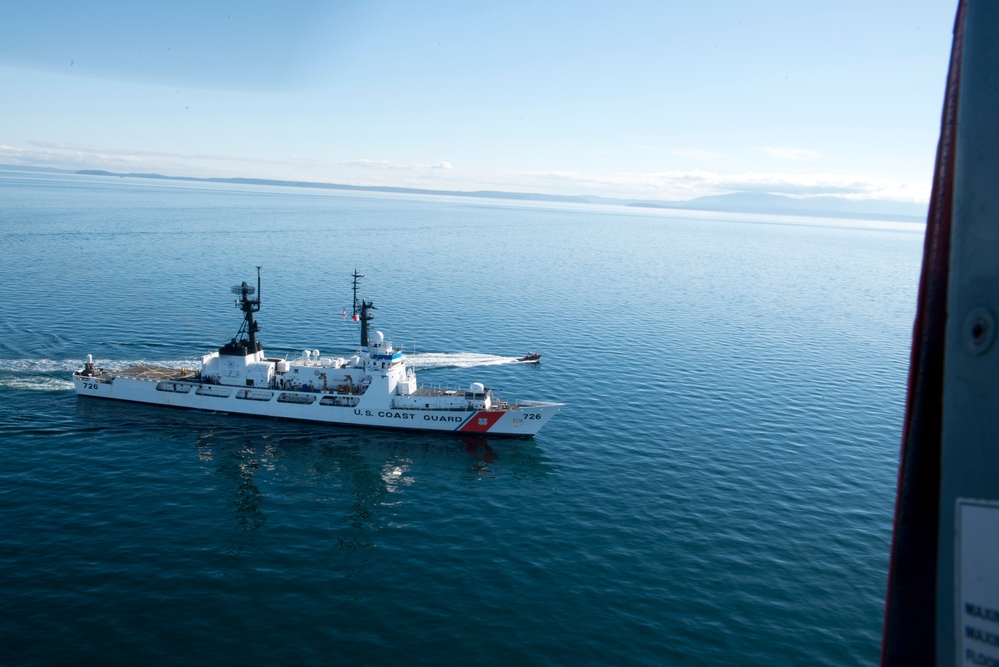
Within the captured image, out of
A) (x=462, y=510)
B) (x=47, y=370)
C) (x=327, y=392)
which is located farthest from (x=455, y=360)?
(x=47, y=370)

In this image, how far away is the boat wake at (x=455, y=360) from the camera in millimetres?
83000

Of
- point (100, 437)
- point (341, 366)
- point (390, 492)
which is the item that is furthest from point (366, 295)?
point (390, 492)

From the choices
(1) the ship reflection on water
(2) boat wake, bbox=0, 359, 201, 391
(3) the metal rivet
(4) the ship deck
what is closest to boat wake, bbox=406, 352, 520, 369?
(1) the ship reflection on water

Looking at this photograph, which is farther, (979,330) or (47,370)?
(47,370)

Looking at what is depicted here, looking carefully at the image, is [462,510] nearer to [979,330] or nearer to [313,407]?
[313,407]

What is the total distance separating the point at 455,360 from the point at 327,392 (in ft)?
71.5

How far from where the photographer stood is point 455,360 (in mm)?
85250

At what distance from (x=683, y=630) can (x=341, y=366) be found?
150 feet

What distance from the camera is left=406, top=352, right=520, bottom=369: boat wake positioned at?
272 feet

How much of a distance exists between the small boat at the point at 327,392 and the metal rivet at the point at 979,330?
58.9 meters

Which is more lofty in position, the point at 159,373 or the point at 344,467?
the point at 159,373

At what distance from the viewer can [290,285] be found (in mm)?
133500

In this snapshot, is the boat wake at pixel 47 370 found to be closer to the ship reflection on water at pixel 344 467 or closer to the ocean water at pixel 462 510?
the ocean water at pixel 462 510

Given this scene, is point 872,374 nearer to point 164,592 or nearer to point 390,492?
point 390,492
